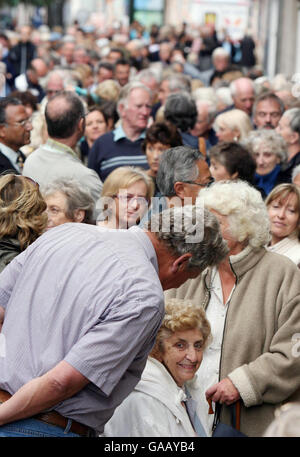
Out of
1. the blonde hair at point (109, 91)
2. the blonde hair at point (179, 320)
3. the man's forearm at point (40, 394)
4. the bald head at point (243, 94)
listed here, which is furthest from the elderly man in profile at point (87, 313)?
the bald head at point (243, 94)

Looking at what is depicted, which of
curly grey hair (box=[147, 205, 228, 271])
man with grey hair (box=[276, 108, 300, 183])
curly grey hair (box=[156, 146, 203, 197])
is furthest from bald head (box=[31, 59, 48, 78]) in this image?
curly grey hair (box=[147, 205, 228, 271])

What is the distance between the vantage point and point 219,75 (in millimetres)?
14930

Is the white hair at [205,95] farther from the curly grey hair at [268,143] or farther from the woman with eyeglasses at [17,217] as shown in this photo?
the woman with eyeglasses at [17,217]

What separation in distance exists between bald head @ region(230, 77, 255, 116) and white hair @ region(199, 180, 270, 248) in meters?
5.77

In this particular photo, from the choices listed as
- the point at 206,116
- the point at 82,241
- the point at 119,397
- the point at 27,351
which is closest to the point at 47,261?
the point at 82,241

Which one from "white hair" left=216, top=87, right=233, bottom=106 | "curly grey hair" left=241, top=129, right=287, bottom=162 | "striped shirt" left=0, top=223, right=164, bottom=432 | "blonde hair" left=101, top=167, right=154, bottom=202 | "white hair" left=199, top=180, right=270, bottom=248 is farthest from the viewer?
"white hair" left=216, top=87, right=233, bottom=106

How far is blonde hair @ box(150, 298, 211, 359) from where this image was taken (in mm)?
4004

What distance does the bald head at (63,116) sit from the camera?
242 inches

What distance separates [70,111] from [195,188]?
1.49 meters

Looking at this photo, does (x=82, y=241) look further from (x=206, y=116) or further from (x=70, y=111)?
(x=206, y=116)

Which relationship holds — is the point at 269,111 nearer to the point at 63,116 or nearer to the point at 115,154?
the point at 115,154

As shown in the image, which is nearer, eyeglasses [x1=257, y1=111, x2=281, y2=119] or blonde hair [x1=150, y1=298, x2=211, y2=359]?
blonde hair [x1=150, y1=298, x2=211, y2=359]

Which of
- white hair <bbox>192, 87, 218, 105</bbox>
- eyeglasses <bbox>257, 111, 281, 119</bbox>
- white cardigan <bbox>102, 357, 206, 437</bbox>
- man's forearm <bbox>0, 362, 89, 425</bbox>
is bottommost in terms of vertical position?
white cardigan <bbox>102, 357, 206, 437</bbox>

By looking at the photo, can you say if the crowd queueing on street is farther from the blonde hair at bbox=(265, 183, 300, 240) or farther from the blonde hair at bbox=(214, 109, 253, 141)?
the blonde hair at bbox=(214, 109, 253, 141)
